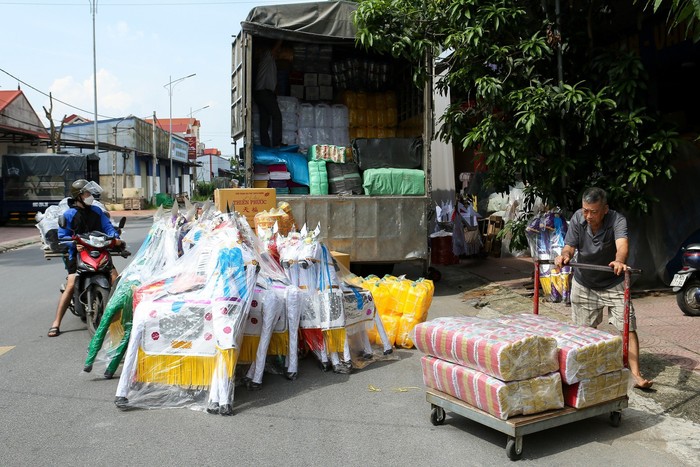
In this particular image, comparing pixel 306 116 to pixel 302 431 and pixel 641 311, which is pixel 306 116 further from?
pixel 302 431

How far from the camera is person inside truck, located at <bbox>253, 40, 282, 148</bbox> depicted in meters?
11.0

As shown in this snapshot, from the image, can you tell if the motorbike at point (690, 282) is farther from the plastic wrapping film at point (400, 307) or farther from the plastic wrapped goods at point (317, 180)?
the plastic wrapped goods at point (317, 180)

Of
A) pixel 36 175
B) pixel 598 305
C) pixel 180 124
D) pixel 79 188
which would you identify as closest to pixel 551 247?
pixel 598 305

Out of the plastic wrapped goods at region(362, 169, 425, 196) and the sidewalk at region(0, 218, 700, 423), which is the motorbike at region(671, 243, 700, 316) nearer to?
the sidewalk at region(0, 218, 700, 423)

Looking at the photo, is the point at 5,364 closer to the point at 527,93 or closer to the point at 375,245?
the point at 375,245

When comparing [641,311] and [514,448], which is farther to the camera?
[641,311]

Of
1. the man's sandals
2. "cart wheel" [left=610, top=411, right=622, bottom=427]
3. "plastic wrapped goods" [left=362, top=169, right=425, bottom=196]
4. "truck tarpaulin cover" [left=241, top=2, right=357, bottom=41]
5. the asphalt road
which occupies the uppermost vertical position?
"truck tarpaulin cover" [left=241, top=2, right=357, bottom=41]

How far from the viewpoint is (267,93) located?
1120 centimetres

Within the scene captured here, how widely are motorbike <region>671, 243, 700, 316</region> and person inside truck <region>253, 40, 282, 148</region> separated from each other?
6683mm

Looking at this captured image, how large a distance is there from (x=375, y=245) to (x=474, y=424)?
17.8 ft

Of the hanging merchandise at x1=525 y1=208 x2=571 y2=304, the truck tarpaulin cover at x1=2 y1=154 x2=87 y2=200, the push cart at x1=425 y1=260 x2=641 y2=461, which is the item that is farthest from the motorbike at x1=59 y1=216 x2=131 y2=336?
the truck tarpaulin cover at x1=2 y1=154 x2=87 y2=200

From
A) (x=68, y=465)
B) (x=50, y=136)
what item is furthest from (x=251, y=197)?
(x=50, y=136)

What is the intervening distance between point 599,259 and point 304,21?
21.2 ft

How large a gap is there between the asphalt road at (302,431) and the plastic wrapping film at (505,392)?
1.02 ft
